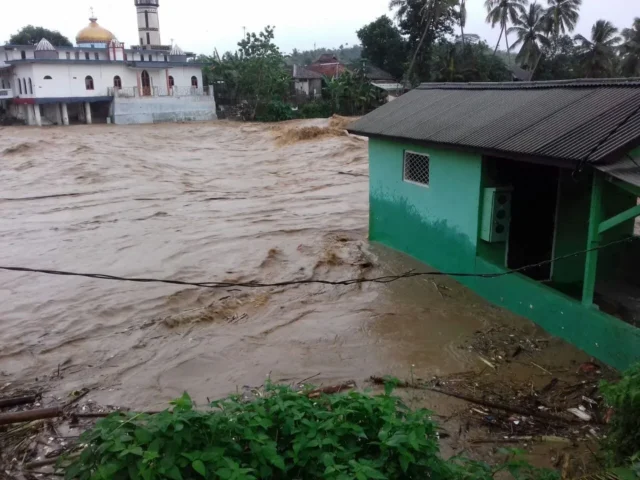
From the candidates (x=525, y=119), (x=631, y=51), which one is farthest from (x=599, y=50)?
(x=525, y=119)

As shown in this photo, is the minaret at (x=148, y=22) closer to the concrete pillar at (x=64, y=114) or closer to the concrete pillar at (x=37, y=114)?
the concrete pillar at (x=64, y=114)

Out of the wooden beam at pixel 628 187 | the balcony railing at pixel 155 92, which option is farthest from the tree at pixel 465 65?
the wooden beam at pixel 628 187

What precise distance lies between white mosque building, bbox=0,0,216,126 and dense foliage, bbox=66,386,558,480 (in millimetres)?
38792

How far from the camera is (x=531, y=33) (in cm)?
4397

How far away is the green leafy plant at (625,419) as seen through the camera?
14.2ft

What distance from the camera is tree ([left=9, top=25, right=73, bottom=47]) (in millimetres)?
57312

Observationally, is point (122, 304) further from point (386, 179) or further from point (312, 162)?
point (312, 162)

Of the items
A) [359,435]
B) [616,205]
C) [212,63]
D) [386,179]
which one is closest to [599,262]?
[616,205]

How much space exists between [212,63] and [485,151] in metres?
42.6

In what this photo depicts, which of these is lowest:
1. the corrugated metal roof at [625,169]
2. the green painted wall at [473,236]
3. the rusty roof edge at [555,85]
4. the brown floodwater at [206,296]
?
the brown floodwater at [206,296]

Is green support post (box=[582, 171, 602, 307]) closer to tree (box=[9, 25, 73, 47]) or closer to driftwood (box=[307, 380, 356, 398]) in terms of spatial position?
driftwood (box=[307, 380, 356, 398])

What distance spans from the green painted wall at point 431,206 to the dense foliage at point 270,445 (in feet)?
17.7

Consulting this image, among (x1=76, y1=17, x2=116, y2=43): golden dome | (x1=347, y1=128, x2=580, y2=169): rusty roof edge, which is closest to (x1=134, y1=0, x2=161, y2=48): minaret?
(x1=76, y1=17, x2=116, y2=43): golden dome

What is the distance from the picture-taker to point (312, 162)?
25.6 meters
